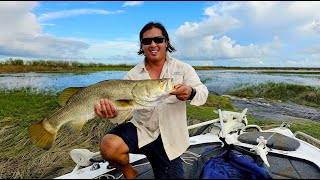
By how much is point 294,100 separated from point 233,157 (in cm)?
1734

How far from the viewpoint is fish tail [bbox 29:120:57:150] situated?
11.8ft

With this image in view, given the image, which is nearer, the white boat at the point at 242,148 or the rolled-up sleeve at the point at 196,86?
the rolled-up sleeve at the point at 196,86

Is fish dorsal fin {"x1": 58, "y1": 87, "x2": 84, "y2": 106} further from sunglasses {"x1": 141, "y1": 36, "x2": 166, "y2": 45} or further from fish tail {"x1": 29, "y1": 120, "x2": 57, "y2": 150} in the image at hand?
sunglasses {"x1": 141, "y1": 36, "x2": 166, "y2": 45}

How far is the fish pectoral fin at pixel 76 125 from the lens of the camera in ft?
12.1

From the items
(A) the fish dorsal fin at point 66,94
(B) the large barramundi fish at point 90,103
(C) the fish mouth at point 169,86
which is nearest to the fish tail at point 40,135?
(B) the large barramundi fish at point 90,103

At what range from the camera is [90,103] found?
366 cm

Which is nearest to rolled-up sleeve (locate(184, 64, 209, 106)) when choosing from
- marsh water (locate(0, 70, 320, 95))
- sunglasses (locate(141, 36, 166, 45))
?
sunglasses (locate(141, 36, 166, 45))

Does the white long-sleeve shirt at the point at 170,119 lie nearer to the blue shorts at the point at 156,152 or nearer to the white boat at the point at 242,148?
the blue shorts at the point at 156,152

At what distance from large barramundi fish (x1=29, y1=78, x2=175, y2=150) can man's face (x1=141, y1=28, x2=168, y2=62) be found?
505 millimetres

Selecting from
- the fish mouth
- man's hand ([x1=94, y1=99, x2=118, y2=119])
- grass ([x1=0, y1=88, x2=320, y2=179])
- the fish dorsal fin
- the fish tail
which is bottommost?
grass ([x1=0, y1=88, x2=320, y2=179])

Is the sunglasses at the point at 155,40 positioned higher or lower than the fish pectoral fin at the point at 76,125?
higher

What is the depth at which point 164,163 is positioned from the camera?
13.1 ft

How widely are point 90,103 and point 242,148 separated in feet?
7.57

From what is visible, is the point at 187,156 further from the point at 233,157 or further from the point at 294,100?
the point at 294,100
